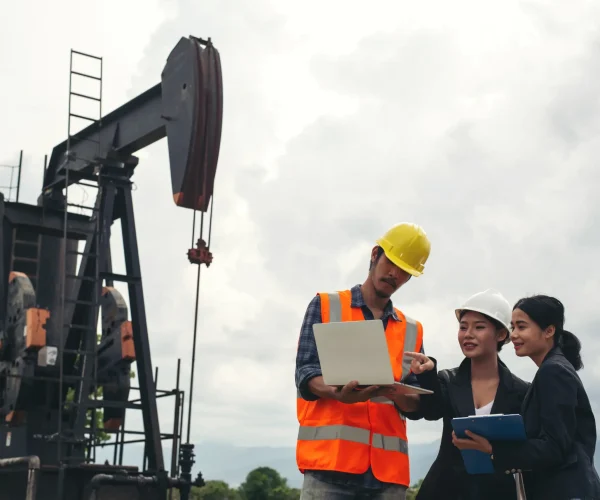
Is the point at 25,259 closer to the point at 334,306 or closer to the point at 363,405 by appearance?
the point at 334,306

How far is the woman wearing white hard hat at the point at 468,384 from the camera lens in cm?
430

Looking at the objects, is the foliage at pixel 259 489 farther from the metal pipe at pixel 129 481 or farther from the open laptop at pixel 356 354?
the open laptop at pixel 356 354

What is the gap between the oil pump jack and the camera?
494 inches

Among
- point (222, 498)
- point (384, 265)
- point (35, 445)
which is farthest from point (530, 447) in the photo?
point (222, 498)

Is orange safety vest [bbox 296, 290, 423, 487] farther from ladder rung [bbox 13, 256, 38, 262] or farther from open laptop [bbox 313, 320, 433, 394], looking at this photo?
ladder rung [bbox 13, 256, 38, 262]

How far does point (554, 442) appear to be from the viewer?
12.5 feet

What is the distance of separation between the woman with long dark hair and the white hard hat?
1.07 ft

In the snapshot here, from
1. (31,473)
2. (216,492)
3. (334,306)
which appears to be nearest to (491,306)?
(334,306)

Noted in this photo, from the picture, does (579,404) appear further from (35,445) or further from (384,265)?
(35,445)

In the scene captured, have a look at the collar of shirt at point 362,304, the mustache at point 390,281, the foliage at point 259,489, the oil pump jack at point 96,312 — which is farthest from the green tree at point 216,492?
the mustache at point 390,281

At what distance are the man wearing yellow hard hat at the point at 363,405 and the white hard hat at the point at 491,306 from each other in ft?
1.17

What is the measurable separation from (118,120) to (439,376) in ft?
36.4

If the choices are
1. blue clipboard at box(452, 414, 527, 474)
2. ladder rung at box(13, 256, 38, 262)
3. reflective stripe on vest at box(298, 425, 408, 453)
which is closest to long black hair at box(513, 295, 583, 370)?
blue clipboard at box(452, 414, 527, 474)

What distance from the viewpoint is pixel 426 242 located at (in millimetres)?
4797
